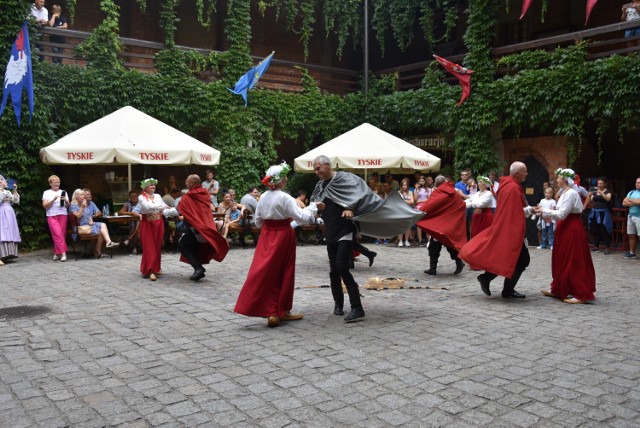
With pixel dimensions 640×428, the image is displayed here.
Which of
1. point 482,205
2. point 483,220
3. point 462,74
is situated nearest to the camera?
point 482,205

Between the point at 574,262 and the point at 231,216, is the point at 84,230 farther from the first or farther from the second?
the point at 574,262

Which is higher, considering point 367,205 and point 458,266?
point 367,205

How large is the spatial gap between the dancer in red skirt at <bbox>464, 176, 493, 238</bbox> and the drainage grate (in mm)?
7014

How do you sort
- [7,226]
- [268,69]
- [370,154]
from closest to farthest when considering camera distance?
[7,226] < [370,154] < [268,69]

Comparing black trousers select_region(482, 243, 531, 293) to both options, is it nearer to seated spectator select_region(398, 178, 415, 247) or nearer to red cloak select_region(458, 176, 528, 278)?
red cloak select_region(458, 176, 528, 278)

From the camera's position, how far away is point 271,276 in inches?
253

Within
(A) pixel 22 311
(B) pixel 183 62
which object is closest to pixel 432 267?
(A) pixel 22 311

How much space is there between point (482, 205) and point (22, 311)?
7.42 m

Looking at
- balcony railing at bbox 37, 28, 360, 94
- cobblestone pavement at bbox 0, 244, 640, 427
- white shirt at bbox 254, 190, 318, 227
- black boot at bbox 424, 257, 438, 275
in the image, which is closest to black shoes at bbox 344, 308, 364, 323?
cobblestone pavement at bbox 0, 244, 640, 427

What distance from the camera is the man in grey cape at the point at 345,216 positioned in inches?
260

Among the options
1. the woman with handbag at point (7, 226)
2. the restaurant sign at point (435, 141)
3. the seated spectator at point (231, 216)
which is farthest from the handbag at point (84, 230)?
the restaurant sign at point (435, 141)

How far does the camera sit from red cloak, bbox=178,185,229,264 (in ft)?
29.9

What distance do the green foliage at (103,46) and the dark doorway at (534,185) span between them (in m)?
11.2

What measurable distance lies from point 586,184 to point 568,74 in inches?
125
